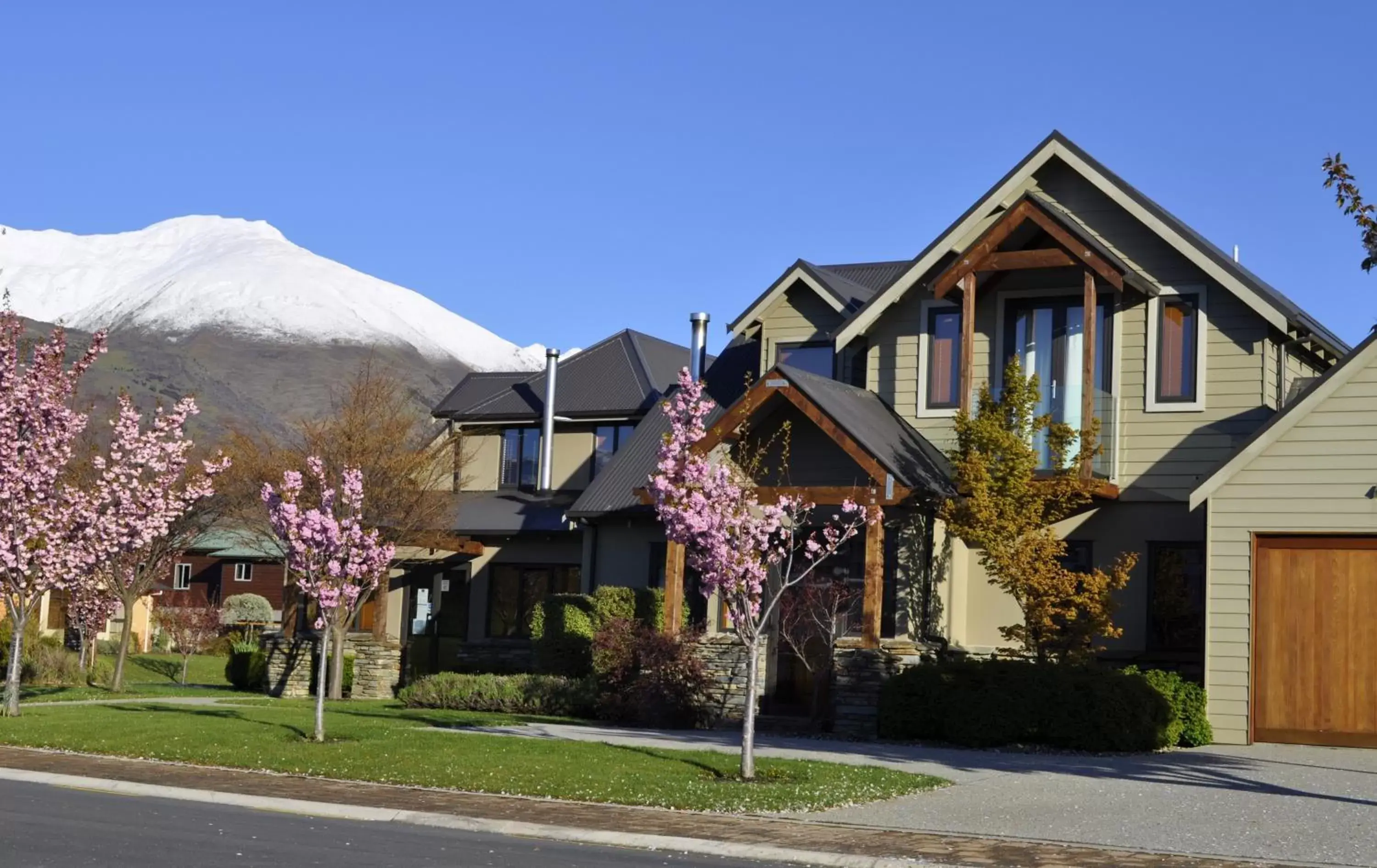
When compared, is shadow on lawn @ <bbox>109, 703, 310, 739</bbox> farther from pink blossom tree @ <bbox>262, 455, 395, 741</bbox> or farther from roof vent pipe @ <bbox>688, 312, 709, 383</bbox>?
roof vent pipe @ <bbox>688, 312, 709, 383</bbox>

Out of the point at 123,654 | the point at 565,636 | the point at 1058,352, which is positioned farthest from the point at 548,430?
the point at 1058,352

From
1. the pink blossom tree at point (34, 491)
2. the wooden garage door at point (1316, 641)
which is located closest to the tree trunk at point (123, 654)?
the pink blossom tree at point (34, 491)

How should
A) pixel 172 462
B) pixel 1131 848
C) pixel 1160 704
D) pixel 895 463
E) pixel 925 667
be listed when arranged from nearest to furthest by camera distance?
pixel 1131 848 → pixel 1160 704 → pixel 925 667 → pixel 895 463 → pixel 172 462

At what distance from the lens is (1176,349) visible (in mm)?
27000

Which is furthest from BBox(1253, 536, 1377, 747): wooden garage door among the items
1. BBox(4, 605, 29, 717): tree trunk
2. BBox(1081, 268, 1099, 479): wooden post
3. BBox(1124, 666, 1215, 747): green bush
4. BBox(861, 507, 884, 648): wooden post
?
BBox(4, 605, 29, 717): tree trunk

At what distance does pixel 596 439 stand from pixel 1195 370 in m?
15.7

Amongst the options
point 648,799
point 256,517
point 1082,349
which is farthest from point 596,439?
point 648,799

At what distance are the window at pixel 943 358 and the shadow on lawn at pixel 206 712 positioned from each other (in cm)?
1214

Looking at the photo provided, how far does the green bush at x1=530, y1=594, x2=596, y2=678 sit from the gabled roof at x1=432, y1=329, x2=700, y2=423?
7245 millimetres

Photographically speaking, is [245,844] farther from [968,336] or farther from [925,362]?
[925,362]

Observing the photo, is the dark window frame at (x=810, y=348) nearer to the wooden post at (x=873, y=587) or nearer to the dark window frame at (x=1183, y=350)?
the wooden post at (x=873, y=587)

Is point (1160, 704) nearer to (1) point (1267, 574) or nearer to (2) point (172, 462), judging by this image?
(1) point (1267, 574)

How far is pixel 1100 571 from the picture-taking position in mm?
24828

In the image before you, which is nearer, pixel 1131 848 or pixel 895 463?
pixel 1131 848
